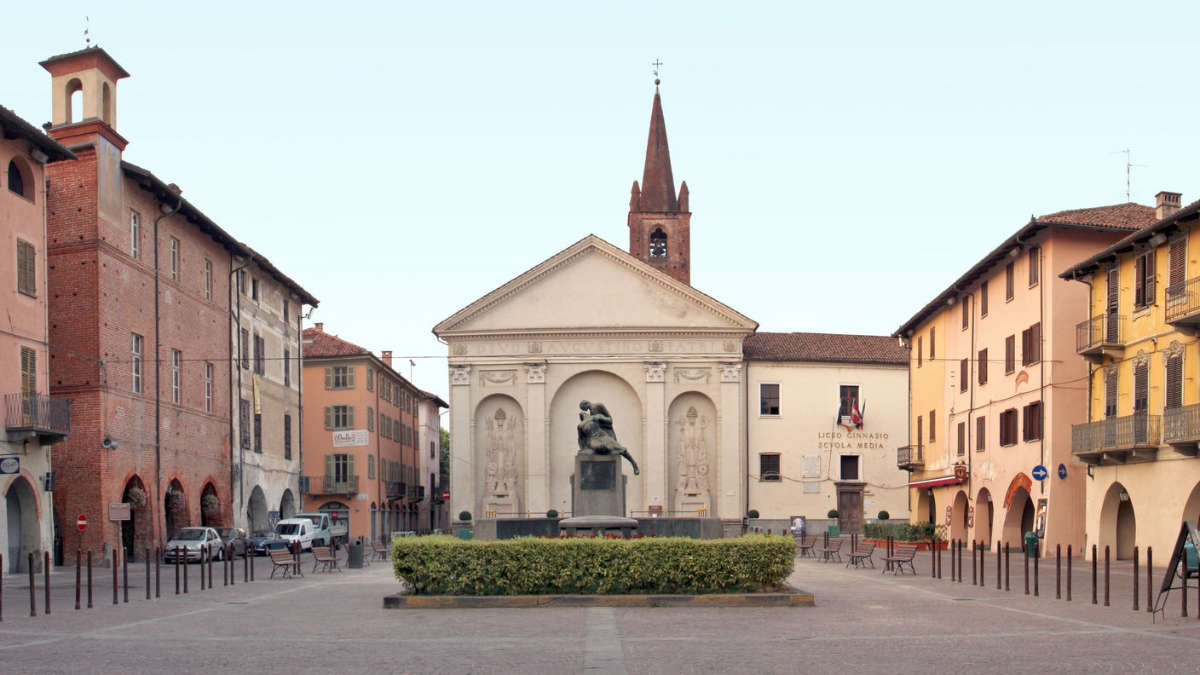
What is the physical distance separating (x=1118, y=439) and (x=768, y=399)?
35.5 metres

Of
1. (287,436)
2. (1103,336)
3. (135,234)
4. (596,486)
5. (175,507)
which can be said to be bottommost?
(175,507)

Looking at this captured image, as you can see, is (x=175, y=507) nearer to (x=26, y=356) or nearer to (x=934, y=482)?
(x=26, y=356)

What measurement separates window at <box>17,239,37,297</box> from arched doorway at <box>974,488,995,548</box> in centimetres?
3132

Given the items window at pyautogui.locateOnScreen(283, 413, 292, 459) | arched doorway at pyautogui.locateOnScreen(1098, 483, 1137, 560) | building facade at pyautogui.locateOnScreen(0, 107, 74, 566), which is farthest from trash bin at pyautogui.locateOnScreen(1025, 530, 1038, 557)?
window at pyautogui.locateOnScreen(283, 413, 292, 459)

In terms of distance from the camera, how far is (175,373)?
43406 mm

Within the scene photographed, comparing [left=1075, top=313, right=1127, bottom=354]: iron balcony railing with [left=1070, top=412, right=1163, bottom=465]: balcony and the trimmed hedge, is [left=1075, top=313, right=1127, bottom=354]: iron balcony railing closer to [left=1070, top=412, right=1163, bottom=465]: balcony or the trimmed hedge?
[left=1070, top=412, right=1163, bottom=465]: balcony

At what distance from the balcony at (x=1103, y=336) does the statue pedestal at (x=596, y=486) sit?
1433cm

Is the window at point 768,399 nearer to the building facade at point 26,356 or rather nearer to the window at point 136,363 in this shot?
the window at point 136,363

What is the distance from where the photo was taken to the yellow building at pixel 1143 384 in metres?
30.4

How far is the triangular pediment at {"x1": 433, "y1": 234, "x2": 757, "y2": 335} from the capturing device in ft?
222

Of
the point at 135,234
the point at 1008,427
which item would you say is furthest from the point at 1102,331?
the point at 135,234

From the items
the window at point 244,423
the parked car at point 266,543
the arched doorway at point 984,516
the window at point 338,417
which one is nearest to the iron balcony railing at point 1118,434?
the arched doorway at point 984,516

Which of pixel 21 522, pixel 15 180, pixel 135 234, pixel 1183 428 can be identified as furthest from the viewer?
pixel 135 234

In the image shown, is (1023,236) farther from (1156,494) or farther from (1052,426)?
(1156,494)
